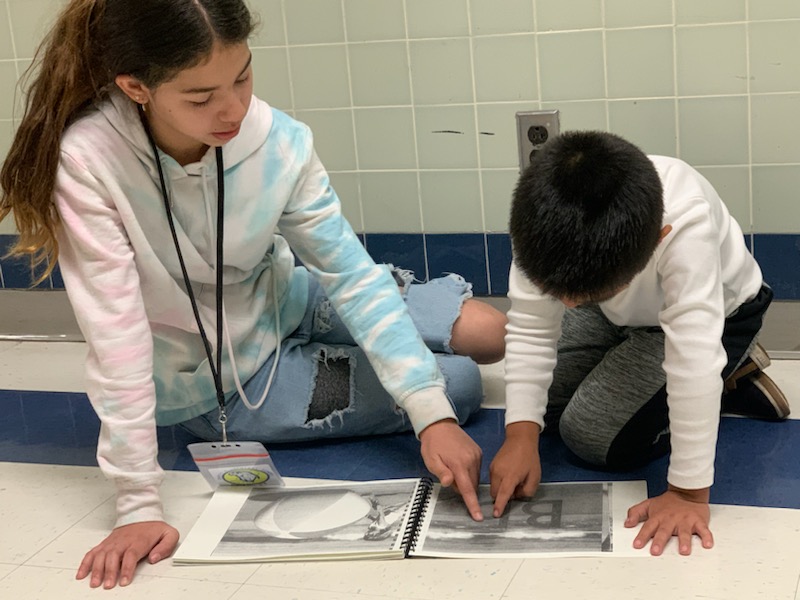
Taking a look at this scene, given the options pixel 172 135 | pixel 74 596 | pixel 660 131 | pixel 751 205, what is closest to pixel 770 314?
pixel 751 205

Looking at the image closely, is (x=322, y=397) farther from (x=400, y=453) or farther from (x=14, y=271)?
(x=14, y=271)

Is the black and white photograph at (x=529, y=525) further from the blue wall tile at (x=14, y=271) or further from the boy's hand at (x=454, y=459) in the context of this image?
the blue wall tile at (x=14, y=271)

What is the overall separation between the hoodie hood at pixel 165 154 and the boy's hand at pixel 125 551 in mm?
468

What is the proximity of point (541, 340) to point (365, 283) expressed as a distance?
0.27 m

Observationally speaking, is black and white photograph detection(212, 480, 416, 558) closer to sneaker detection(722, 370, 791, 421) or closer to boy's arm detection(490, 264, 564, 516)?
boy's arm detection(490, 264, 564, 516)

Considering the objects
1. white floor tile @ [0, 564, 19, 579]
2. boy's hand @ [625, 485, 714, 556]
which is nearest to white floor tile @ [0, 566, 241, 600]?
white floor tile @ [0, 564, 19, 579]

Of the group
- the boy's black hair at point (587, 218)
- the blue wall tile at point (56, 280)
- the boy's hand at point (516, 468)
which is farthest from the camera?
the blue wall tile at point (56, 280)

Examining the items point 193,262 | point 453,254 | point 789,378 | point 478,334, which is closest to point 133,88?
point 193,262

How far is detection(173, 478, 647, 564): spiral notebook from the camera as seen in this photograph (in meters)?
1.34

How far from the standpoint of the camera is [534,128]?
6.71 ft

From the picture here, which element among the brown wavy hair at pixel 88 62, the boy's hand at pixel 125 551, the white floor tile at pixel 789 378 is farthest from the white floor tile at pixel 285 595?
the white floor tile at pixel 789 378

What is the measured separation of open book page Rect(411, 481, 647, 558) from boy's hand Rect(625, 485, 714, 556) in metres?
0.02

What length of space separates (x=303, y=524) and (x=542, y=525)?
1.01ft

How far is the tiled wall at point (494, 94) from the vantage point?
6.26ft
